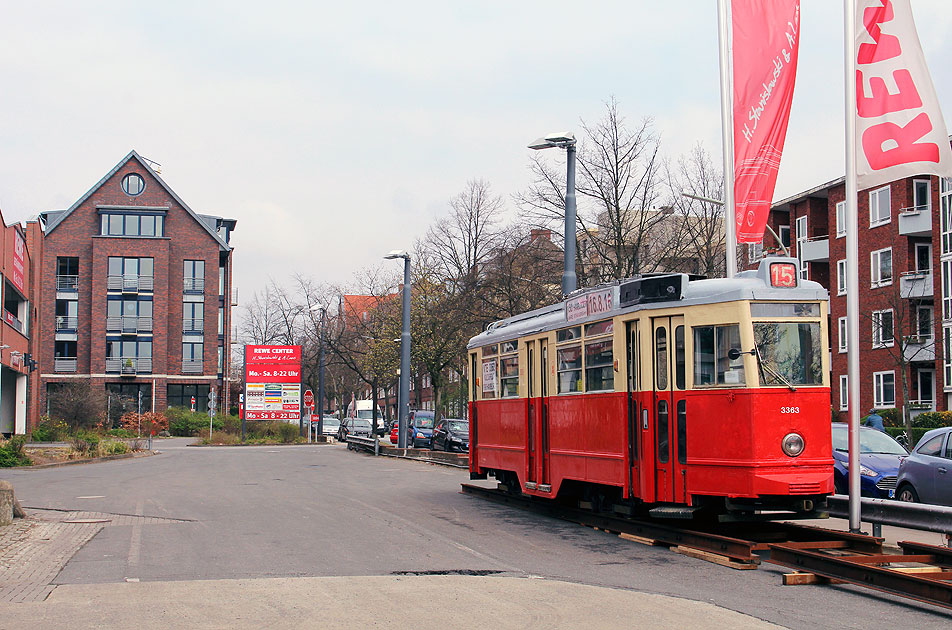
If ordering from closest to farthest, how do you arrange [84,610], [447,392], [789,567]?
[84,610] < [789,567] < [447,392]

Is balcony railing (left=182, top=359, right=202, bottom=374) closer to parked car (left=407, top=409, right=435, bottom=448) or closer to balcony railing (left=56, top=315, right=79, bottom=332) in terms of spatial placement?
balcony railing (left=56, top=315, right=79, bottom=332)

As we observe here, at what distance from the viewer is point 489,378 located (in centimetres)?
1777

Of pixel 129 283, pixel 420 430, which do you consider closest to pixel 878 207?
pixel 420 430

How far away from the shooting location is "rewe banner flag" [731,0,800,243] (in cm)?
1510

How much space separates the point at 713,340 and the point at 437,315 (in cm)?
3975

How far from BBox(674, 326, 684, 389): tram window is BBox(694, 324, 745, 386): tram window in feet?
0.59

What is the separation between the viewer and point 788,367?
A: 445 inches

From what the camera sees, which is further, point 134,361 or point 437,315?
point 134,361

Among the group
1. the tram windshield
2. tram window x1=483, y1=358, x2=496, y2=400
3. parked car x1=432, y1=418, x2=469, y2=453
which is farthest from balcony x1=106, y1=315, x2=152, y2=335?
the tram windshield

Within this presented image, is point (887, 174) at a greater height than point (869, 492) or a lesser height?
greater

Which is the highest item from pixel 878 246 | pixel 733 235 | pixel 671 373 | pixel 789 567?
pixel 878 246

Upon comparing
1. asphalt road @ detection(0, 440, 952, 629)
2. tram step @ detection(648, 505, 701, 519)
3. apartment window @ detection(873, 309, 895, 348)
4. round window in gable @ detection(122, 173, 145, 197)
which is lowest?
asphalt road @ detection(0, 440, 952, 629)

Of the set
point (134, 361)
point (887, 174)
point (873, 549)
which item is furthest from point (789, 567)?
point (134, 361)

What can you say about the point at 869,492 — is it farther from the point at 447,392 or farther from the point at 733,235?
the point at 447,392
